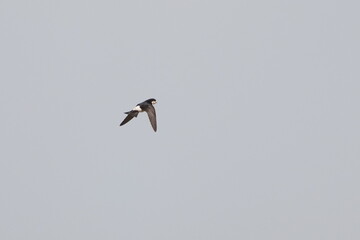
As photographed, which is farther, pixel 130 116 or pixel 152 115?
pixel 130 116

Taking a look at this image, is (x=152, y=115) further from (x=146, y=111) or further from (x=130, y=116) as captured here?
(x=130, y=116)

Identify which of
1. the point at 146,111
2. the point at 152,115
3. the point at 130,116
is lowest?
the point at 152,115

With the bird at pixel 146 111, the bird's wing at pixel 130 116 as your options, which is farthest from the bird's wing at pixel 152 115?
the bird's wing at pixel 130 116

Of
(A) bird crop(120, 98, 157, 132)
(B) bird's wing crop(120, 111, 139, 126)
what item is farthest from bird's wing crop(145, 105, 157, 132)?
(B) bird's wing crop(120, 111, 139, 126)

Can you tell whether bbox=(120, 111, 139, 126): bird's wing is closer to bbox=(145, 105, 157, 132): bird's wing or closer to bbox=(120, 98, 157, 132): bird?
bbox=(120, 98, 157, 132): bird

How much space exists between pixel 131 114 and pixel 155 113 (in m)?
2.16

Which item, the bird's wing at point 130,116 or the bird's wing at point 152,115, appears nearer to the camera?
the bird's wing at point 152,115

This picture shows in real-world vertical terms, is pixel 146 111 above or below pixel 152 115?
above

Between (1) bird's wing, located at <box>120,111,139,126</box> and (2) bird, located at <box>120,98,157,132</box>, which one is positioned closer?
(2) bird, located at <box>120,98,157,132</box>

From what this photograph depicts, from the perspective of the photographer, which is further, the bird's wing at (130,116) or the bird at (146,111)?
the bird's wing at (130,116)

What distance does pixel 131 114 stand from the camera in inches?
1839

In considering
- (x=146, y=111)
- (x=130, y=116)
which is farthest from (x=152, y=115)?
(x=130, y=116)

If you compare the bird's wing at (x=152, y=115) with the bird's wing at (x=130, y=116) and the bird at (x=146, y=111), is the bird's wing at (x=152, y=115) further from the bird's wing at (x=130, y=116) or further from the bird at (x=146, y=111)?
the bird's wing at (x=130, y=116)

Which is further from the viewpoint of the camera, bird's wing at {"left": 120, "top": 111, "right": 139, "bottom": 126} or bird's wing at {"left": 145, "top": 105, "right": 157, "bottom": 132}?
bird's wing at {"left": 120, "top": 111, "right": 139, "bottom": 126}
